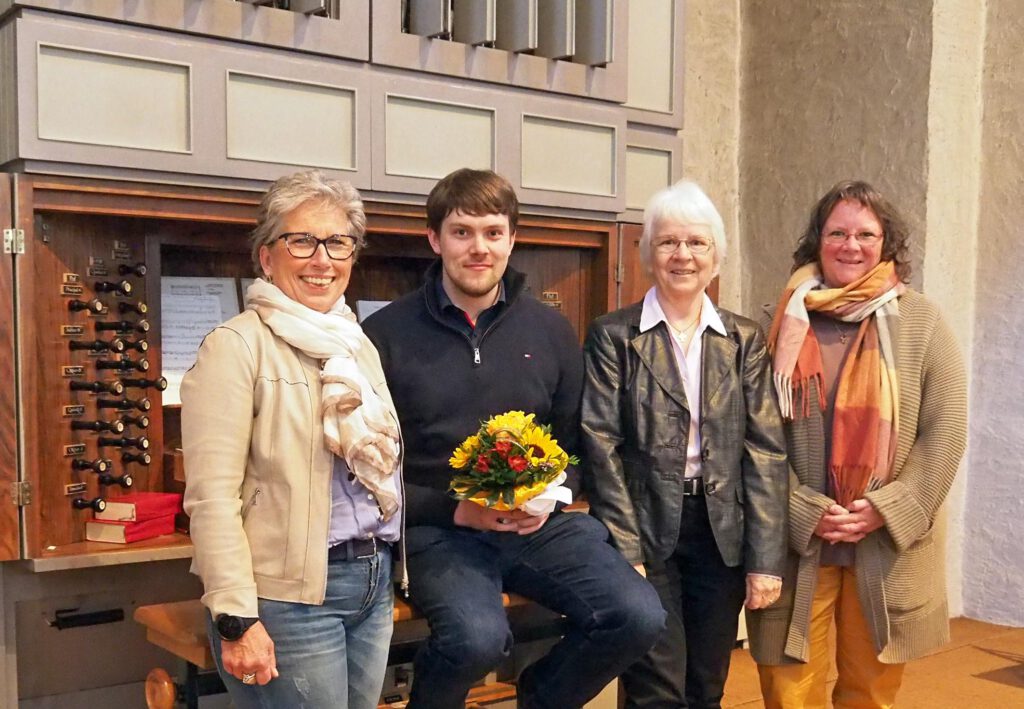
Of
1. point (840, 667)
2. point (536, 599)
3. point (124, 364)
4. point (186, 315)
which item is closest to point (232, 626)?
point (536, 599)

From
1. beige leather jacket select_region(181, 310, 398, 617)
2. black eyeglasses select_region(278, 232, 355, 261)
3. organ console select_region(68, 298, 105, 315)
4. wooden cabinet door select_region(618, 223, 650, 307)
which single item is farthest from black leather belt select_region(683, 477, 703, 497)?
organ console select_region(68, 298, 105, 315)

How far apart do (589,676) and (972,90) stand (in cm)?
411

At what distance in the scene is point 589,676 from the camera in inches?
117

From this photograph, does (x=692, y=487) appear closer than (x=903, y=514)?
Yes

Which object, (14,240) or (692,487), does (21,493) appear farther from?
(692,487)

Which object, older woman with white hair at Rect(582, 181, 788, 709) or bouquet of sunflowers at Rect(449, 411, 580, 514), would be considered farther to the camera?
older woman with white hair at Rect(582, 181, 788, 709)

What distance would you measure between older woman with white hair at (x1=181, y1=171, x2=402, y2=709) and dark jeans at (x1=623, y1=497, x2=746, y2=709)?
2.86ft

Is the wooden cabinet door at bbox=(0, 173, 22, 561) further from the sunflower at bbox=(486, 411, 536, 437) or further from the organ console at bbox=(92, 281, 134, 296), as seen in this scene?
the sunflower at bbox=(486, 411, 536, 437)

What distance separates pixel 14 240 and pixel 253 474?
1200mm

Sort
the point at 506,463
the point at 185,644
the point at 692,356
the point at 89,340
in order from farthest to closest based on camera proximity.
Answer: the point at 89,340 → the point at 692,356 → the point at 185,644 → the point at 506,463

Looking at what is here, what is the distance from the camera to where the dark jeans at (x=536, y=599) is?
110 inches

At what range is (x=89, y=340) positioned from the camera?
11.3 feet

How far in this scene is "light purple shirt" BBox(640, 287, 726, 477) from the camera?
3.17 metres

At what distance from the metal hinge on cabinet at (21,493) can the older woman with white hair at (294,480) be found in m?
0.99
